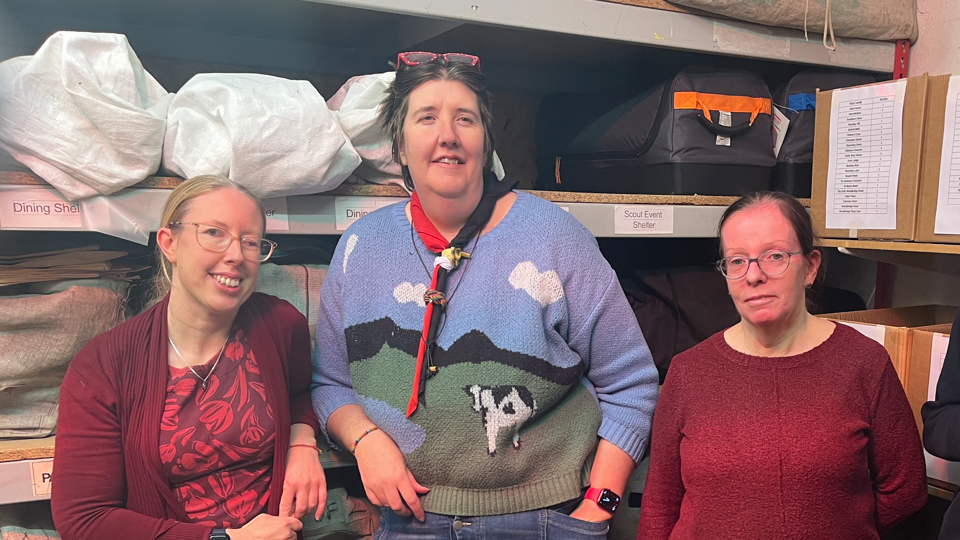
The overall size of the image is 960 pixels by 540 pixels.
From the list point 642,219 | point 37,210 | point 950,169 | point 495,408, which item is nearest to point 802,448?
point 495,408

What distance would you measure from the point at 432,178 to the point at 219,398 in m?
0.52

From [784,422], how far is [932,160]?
750 mm

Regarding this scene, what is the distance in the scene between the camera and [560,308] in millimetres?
1195

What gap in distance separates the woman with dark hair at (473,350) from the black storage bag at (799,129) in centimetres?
79

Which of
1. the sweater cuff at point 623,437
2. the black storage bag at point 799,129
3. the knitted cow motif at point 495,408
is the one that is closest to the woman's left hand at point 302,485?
the knitted cow motif at point 495,408

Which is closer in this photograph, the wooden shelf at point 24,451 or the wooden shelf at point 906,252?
the wooden shelf at point 24,451

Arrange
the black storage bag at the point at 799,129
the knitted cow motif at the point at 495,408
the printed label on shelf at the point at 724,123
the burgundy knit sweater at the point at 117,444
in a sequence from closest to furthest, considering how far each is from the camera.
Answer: the burgundy knit sweater at the point at 117,444 < the knitted cow motif at the point at 495,408 < the printed label on shelf at the point at 724,123 < the black storage bag at the point at 799,129

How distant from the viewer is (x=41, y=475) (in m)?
1.11

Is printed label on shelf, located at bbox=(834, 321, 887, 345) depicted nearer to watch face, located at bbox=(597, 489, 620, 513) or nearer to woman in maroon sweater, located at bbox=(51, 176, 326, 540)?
watch face, located at bbox=(597, 489, 620, 513)

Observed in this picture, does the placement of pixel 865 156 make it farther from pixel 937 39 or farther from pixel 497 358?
pixel 497 358

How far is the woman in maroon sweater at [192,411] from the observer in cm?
105

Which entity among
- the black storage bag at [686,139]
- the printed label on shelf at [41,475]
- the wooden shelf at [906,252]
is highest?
the black storage bag at [686,139]

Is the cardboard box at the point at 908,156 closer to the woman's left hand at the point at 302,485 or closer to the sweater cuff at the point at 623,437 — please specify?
the sweater cuff at the point at 623,437

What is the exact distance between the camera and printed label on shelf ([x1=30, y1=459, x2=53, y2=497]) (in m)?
1.10
